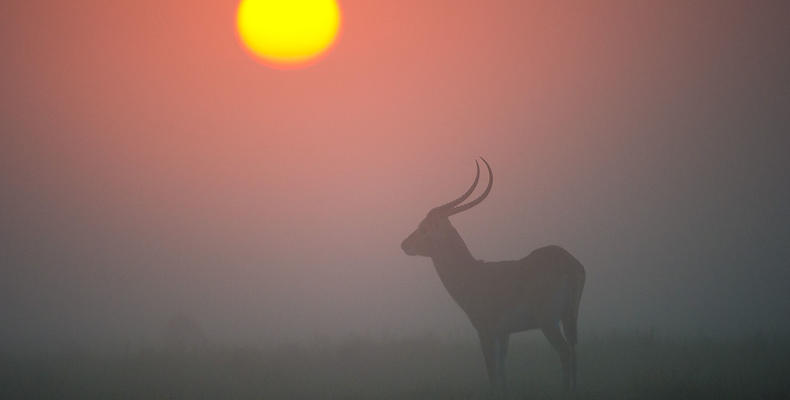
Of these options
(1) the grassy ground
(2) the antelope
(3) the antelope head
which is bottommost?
(1) the grassy ground

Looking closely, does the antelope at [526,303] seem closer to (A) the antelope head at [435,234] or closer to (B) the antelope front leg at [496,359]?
(B) the antelope front leg at [496,359]

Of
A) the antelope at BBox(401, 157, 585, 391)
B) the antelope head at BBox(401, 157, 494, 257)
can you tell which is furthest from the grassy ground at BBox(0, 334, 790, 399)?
the antelope head at BBox(401, 157, 494, 257)

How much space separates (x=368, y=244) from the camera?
3266 cm

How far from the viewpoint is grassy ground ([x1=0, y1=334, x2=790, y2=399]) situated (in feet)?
28.4

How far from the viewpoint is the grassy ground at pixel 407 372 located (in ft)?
28.4

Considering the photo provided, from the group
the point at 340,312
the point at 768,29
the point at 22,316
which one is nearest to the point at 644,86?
the point at 768,29

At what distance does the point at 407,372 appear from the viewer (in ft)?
34.9

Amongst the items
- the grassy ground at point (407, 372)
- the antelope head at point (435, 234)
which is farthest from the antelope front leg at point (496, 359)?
the antelope head at point (435, 234)

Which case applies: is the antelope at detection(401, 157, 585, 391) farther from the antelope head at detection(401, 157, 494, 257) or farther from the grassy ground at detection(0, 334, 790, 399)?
the antelope head at detection(401, 157, 494, 257)

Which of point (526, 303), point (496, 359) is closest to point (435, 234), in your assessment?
point (526, 303)

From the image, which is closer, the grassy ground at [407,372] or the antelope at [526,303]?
the grassy ground at [407,372]

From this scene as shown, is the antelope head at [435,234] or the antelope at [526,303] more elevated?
the antelope head at [435,234]

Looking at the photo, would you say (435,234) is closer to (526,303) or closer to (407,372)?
(526,303)

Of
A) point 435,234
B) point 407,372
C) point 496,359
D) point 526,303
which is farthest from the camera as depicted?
point 407,372
